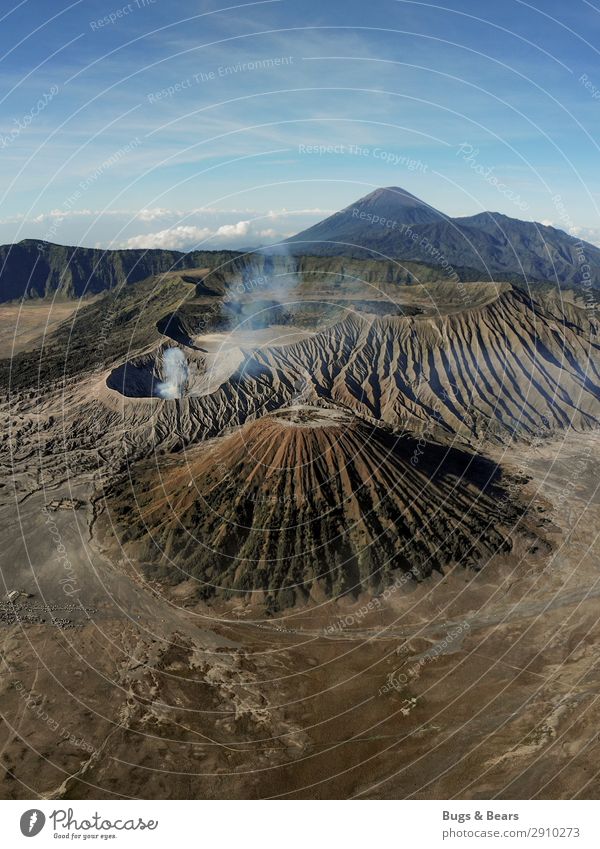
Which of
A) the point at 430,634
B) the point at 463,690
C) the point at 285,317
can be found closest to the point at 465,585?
the point at 430,634

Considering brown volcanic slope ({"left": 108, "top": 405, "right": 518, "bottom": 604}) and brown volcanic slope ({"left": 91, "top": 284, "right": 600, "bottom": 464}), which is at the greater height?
brown volcanic slope ({"left": 91, "top": 284, "right": 600, "bottom": 464})

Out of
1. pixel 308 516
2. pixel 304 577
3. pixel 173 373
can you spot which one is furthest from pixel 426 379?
pixel 304 577

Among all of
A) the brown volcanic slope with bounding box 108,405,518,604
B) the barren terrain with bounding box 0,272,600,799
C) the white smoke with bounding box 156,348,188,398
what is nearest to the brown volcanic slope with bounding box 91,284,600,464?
the barren terrain with bounding box 0,272,600,799

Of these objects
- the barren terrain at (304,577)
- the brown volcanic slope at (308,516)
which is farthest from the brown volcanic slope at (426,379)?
the brown volcanic slope at (308,516)

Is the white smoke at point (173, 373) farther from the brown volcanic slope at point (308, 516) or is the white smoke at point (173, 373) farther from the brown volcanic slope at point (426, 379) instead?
the brown volcanic slope at point (308, 516)

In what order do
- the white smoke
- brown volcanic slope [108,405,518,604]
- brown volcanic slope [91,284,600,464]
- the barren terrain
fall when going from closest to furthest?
the barren terrain < brown volcanic slope [108,405,518,604] < brown volcanic slope [91,284,600,464] < the white smoke

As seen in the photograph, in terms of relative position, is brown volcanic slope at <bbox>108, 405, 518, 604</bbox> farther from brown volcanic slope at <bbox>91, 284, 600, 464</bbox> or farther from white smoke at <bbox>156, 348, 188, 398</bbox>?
white smoke at <bbox>156, 348, 188, 398</bbox>
